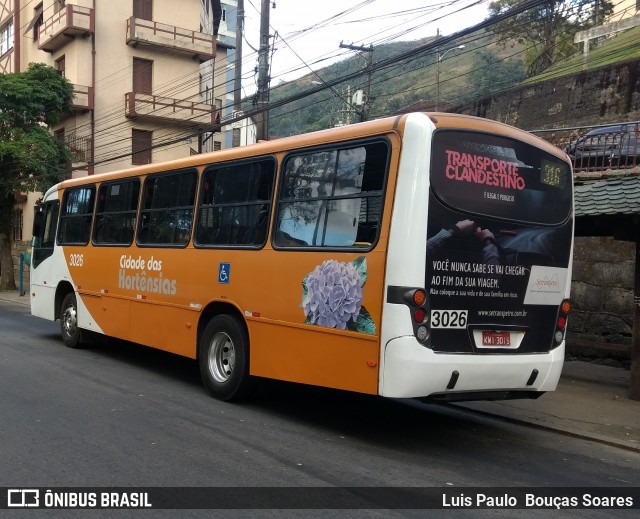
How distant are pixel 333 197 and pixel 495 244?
1586 mm

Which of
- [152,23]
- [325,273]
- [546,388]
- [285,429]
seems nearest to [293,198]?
[325,273]

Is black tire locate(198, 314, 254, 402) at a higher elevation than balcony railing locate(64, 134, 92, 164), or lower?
lower

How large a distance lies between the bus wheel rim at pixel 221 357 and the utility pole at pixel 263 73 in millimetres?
8854

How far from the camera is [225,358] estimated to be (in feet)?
25.6

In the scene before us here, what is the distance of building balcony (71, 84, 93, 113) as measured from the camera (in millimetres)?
28484

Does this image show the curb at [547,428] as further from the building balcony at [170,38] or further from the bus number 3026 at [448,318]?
the building balcony at [170,38]

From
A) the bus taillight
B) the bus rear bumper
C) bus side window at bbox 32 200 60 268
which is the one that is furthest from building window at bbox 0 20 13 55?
the bus rear bumper

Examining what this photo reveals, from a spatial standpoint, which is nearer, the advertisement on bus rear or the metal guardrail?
the advertisement on bus rear

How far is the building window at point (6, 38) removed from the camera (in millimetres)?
35156

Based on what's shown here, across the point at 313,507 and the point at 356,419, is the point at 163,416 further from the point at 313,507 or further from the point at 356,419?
the point at 313,507

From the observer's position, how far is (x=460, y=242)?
5828 mm

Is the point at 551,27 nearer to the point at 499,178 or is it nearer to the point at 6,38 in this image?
the point at 6,38

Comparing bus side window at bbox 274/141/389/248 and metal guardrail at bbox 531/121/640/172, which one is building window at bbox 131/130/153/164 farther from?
bus side window at bbox 274/141/389/248

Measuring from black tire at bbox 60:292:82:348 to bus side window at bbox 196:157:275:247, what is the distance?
14.1ft
